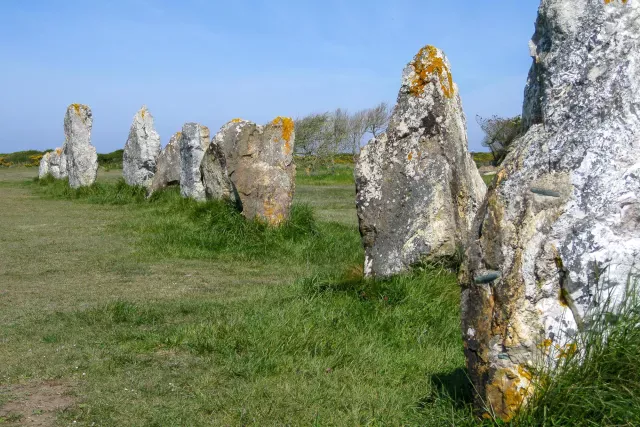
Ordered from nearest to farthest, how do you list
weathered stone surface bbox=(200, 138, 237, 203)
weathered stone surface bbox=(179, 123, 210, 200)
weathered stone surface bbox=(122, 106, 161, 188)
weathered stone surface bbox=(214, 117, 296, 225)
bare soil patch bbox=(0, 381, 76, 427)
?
bare soil patch bbox=(0, 381, 76, 427) → weathered stone surface bbox=(214, 117, 296, 225) → weathered stone surface bbox=(200, 138, 237, 203) → weathered stone surface bbox=(179, 123, 210, 200) → weathered stone surface bbox=(122, 106, 161, 188)

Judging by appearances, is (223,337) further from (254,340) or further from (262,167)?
(262,167)

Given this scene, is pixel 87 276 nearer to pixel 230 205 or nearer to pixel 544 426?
pixel 230 205

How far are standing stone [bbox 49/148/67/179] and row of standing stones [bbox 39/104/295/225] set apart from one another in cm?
197

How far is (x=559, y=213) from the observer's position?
3.45 meters

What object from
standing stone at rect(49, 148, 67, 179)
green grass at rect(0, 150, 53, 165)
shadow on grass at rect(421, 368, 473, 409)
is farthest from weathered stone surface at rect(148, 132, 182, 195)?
green grass at rect(0, 150, 53, 165)

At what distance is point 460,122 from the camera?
7914 millimetres

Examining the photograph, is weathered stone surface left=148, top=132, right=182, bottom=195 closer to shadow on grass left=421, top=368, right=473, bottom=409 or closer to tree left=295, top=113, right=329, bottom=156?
shadow on grass left=421, top=368, right=473, bottom=409

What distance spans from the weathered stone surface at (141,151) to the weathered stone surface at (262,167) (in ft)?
21.0

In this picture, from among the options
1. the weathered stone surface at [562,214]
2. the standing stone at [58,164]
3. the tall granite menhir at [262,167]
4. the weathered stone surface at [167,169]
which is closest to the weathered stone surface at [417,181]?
the weathered stone surface at [562,214]

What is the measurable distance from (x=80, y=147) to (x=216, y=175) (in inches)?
282

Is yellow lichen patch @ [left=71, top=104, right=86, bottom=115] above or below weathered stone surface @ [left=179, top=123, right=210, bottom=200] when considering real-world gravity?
above

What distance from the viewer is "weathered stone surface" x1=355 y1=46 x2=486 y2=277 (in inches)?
297

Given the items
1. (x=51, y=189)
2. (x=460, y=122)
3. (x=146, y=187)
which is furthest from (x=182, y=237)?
(x=51, y=189)

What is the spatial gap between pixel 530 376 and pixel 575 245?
63 centimetres
